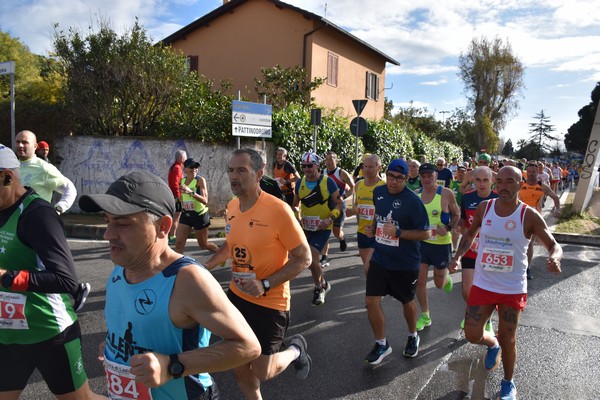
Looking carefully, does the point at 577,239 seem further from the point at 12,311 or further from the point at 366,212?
the point at 12,311

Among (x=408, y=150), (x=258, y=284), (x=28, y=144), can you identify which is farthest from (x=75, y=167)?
(x=408, y=150)

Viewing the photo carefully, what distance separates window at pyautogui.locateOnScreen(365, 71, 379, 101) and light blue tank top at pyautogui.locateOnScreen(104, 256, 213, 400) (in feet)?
89.8

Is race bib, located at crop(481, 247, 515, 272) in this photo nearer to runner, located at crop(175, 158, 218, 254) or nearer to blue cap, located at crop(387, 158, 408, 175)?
blue cap, located at crop(387, 158, 408, 175)

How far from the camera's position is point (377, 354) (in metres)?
4.56

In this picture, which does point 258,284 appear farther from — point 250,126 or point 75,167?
point 75,167

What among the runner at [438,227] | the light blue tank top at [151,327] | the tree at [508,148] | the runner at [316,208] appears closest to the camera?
the light blue tank top at [151,327]

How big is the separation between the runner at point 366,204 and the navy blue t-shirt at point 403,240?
172 centimetres

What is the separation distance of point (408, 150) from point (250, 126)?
608 inches

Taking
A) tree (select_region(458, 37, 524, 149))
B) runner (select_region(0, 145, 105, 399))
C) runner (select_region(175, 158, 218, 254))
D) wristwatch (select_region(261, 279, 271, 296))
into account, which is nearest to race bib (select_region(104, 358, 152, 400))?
runner (select_region(0, 145, 105, 399))

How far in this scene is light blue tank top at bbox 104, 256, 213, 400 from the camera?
1.81 m

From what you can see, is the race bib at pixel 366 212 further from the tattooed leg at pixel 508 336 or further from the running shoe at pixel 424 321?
the tattooed leg at pixel 508 336

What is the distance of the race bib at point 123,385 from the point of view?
192 cm

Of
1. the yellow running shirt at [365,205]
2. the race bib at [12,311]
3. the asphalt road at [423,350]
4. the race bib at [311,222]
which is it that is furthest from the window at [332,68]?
the race bib at [12,311]

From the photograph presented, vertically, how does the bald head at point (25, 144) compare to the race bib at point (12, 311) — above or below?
above
